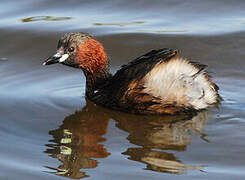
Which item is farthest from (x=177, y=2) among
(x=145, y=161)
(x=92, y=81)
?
(x=145, y=161)

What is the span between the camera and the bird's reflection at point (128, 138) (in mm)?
5453

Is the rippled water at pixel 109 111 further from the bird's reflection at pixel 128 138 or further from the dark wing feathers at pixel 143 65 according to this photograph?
the dark wing feathers at pixel 143 65

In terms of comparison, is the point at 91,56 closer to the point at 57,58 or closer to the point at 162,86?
the point at 57,58

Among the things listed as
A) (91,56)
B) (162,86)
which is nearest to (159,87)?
(162,86)

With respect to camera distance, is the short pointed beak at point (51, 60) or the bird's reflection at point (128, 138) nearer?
the bird's reflection at point (128, 138)

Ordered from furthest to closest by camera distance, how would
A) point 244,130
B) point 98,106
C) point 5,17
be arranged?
point 5,17
point 98,106
point 244,130

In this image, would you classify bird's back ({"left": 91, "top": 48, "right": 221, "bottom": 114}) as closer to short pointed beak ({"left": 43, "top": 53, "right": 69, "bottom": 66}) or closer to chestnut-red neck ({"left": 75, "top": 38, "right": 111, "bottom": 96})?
chestnut-red neck ({"left": 75, "top": 38, "right": 111, "bottom": 96})

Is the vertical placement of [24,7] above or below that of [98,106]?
above

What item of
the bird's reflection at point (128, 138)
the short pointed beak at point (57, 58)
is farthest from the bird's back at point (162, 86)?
the short pointed beak at point (57, 58)

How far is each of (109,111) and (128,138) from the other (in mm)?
850

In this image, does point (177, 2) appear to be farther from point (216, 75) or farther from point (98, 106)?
point (98, 106)

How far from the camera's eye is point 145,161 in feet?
18.1

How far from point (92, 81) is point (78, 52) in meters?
0.36

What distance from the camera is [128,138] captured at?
608cm
